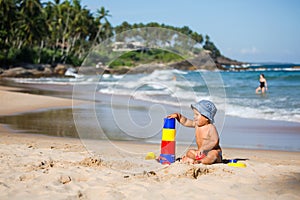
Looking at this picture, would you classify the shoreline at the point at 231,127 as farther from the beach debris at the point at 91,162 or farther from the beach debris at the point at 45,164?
the beach debris at the point at 45,164

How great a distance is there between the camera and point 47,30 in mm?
61062

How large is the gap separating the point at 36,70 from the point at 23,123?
141ft

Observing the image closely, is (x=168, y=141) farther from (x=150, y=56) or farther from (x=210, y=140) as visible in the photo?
(x=150, y=56)

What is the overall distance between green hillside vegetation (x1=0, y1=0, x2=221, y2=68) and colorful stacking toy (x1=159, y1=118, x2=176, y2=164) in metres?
41.1

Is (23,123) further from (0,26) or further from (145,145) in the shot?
(0,26)

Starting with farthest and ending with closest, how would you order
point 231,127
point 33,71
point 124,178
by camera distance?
1. point 33,71
2. point 231,127
3. point 124,178

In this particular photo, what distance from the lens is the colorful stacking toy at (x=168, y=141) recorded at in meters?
5.56

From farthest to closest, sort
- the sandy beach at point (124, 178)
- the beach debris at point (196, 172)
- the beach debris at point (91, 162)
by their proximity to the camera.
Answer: the beach debris at point (91, 162) < the beach debris at point (196, 172) < the sandy beach at point (124, 178)

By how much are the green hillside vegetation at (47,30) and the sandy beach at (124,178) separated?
41.1 m

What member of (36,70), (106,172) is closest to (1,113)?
(106,172)

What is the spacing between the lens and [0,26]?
168ft

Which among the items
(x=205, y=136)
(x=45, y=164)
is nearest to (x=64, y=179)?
(x=45, y=164)

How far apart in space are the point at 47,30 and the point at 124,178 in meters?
59.5

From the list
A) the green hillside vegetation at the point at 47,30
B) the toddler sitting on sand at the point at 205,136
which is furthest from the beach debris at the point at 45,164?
the green hillside vegetation at the point at 47,30
